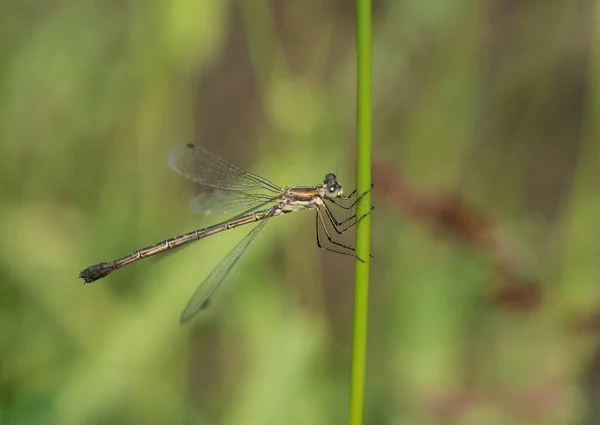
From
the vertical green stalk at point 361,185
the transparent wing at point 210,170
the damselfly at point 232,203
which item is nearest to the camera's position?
the vertical green stalk at point 361,185

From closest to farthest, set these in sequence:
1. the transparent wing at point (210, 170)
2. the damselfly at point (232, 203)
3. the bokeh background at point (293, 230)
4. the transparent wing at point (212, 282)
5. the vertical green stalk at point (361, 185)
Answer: the vertical green stalk at point (361, 185), the transparent wing at point (212, 282), the damselfly at point (232, 203), the bokeh background at point (293, 230), the transparent wing at point (210, 170)

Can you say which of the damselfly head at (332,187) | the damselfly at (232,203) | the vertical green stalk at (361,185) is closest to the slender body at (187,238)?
the damselfly at (232,203)

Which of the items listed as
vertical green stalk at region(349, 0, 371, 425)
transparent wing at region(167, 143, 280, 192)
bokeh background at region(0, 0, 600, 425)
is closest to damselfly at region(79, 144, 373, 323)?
transparent wing at region(167, 143, 280, 192)

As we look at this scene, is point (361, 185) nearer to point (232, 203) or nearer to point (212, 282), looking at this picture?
point (212, 282)

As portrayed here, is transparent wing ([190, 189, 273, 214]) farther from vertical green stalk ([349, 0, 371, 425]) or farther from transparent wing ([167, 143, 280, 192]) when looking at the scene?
vertical green stalk ([349, 0, 371, 425])

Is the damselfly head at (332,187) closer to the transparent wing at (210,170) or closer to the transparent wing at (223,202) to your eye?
the transparent wing at (210,170)

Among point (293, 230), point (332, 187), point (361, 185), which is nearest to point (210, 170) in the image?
point (293, 230)

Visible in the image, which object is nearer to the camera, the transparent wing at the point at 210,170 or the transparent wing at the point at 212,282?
the transparent wing at the point at 212,282
